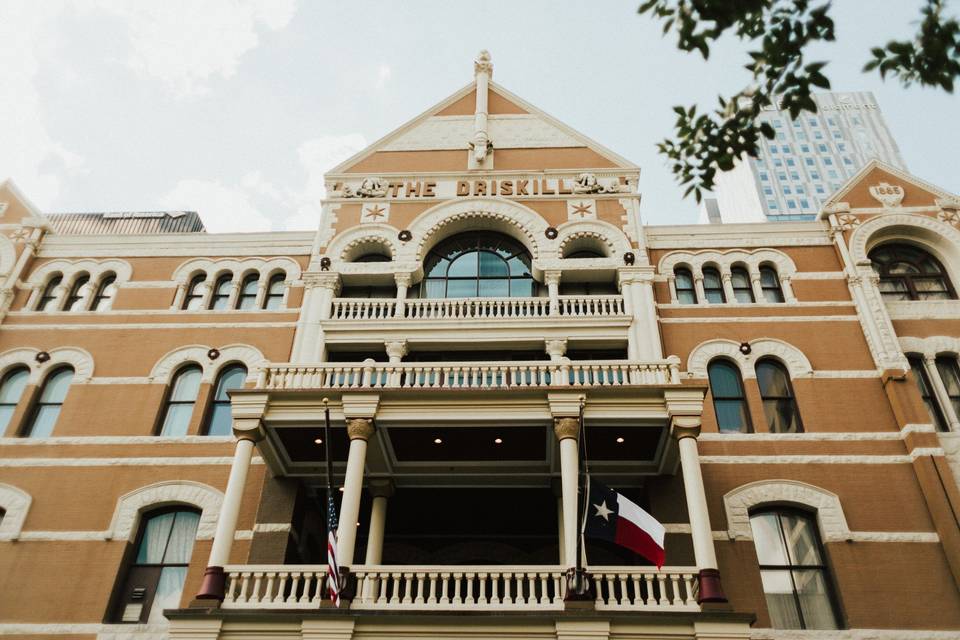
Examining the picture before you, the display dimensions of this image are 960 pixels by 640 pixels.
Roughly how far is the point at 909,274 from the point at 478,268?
12.3 m

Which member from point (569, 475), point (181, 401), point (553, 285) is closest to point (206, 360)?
point (181, 401)

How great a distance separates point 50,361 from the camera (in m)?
19.5

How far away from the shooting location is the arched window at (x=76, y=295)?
20.9 meters

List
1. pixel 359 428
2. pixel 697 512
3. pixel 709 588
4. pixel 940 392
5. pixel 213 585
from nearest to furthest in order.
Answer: pixel 709 588, pixel 213 585, pixel 697 512, pixel 359 428, pixel 940 392

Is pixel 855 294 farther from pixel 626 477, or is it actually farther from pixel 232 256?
pixel 232 256

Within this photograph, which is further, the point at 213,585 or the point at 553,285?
the point at 553,285

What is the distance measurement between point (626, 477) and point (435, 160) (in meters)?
11.9

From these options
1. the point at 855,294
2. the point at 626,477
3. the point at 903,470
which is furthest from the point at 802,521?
the point at 855,294

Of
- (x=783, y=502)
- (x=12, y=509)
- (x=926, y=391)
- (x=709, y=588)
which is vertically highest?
(x=926, y=391)

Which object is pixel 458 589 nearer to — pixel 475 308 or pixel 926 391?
pixel 475 308

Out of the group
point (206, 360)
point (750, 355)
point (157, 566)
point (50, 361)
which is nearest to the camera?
point (157, 566)

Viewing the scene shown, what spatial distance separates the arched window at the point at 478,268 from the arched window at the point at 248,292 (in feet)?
16.4

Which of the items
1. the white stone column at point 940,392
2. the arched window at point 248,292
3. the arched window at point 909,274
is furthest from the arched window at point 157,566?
the arched window at point 909,274

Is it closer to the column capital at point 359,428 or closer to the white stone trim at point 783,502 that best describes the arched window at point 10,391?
the column capital at point 359,428
